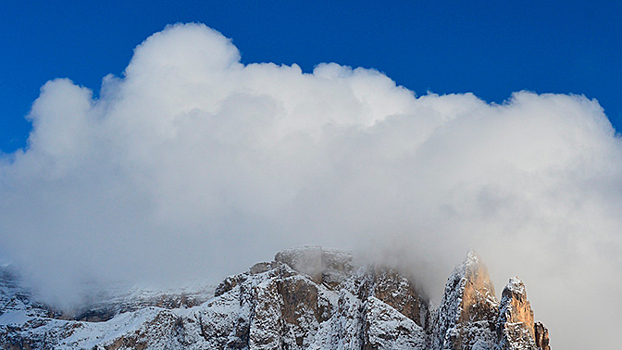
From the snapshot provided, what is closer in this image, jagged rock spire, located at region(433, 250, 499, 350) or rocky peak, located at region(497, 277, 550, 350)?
rocky peak, located at region(497, 277, 550, 350)

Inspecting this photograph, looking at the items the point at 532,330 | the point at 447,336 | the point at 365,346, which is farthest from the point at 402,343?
the point at 532,330

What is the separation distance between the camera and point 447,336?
151 metres

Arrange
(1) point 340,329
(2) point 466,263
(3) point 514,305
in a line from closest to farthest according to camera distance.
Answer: (3) point 514,305, (2) point 466,263, (1) point 340,329

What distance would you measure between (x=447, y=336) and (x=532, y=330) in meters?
17.9

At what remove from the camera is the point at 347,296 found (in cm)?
19600

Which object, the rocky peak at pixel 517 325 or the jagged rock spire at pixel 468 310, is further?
the jagged rock spire at pixel 468 310

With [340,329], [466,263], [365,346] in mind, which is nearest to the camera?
[466,263]

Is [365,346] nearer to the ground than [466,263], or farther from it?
nearer to the ground

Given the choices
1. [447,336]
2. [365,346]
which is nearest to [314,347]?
[365,346]

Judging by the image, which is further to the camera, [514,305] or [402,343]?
[402,343]

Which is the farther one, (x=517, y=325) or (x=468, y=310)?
(x=468, y=310)

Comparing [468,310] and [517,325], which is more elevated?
[468,310]

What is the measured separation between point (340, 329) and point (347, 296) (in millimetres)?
10916

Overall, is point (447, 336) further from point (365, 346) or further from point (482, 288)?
point (365, 346)
